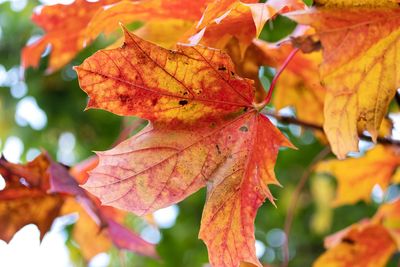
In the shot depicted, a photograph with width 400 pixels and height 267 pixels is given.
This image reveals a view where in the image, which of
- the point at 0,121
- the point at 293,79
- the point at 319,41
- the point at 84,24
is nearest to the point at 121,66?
the point at 319,41

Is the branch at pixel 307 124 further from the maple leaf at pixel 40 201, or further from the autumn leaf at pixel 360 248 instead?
the maple leaf at pixel 40 201

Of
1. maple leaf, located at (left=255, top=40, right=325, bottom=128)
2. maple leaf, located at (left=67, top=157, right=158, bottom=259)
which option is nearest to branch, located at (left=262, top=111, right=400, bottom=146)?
maple leaf, located at (left=255, top=40, right=325, bottom=128)

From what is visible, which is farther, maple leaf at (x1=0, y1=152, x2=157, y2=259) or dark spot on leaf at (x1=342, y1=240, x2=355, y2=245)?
dark spot on leaf at (x1=342, y1=240, x2=355, y2=245)

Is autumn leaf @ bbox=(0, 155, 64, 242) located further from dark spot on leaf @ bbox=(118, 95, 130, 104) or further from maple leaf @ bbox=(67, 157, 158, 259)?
dark spot on leaf @ bbox=(118, 95, 130, 104)

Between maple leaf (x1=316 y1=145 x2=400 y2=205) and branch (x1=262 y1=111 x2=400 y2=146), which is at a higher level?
branch (x1=262 y1=111 x2=400 y2=146)

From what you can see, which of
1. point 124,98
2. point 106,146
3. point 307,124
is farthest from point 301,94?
point 106,146
